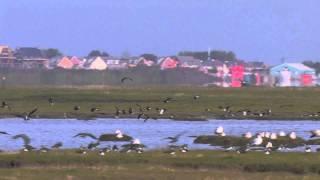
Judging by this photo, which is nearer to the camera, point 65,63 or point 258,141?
point 258,141

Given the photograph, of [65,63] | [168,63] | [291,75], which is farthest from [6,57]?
[291,75]

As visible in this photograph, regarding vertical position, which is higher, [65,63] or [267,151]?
[65,63]

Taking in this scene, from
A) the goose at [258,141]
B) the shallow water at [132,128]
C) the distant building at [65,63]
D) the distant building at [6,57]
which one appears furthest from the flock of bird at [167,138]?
the distant building at [65,63]

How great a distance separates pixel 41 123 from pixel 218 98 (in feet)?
131

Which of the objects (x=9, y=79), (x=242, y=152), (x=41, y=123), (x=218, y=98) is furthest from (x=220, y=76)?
(x=242, y=152)

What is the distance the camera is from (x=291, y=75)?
586 feet

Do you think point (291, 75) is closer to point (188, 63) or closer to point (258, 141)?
point (188, 63)

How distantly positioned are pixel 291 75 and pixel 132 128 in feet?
405

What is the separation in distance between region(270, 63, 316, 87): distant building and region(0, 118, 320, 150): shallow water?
10485 centimetres

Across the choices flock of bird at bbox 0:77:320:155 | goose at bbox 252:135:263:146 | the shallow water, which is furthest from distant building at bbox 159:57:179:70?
goose at bbox 252:135:263:146

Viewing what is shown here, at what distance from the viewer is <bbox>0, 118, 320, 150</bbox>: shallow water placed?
4519 cm

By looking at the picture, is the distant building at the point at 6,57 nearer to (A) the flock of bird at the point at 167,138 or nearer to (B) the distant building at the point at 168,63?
(B) the distant building at the point at 168,63

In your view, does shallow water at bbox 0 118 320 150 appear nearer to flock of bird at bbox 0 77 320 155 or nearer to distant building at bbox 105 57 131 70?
flock of bird at bbox 0 77 320 155

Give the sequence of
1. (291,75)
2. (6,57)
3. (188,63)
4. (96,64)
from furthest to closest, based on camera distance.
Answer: (188,63), (96,64), (6,57), (291,75)
